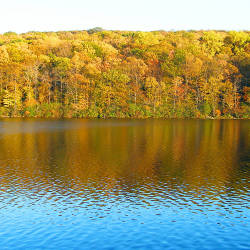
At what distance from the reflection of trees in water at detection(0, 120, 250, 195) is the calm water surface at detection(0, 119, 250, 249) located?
0.10 meters

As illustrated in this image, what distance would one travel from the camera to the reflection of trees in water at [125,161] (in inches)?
1250

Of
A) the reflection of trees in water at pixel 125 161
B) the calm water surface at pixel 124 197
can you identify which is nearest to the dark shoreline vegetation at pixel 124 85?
the reflection of trees in water at pixel 125 161

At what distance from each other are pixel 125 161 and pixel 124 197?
47.4ft

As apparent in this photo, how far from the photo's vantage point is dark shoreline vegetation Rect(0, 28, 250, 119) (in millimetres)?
113875

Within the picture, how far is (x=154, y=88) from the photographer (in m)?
118

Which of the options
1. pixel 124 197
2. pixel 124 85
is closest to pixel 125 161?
pixel 124 197

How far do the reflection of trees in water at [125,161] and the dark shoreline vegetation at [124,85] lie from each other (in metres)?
49.4

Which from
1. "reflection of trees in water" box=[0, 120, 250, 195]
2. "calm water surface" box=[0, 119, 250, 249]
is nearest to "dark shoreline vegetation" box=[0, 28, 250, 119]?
"reflection of trees in water" box=[0, 120, 250, 195]

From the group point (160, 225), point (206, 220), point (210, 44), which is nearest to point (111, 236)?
point (160, 225)

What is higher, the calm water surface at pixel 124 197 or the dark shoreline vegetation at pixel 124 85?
the dark shoreline vegetation at pixel 124 85

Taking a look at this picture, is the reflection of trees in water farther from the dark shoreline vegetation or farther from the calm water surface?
the dark shoreline vegetation

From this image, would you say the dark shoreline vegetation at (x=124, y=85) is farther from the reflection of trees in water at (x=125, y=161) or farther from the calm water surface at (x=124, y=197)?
the calm water surface at (x=124, y=197)

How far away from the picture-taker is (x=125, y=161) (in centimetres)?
4150

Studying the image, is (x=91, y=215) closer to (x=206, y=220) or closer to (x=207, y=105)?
(x=206, y=220)
